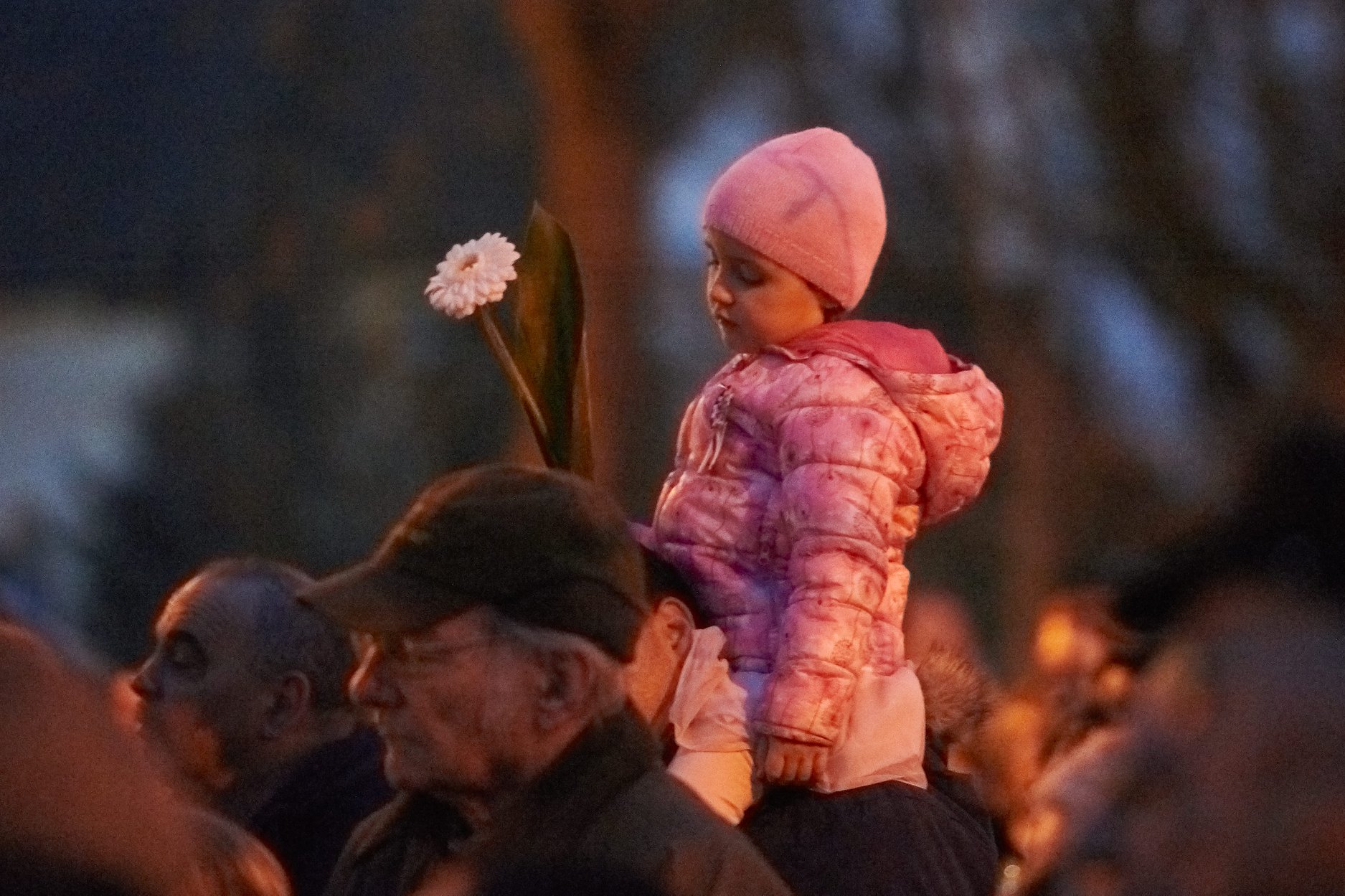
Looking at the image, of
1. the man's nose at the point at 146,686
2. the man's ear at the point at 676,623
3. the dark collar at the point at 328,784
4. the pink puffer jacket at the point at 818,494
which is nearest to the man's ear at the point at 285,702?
the dark collar at the point at 328,784

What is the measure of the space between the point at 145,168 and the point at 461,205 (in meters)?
2.72

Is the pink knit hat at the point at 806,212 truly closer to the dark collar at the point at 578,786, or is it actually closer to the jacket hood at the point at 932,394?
the jacket hood at the point at 932,394

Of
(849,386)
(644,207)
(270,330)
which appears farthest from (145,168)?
(849,386)

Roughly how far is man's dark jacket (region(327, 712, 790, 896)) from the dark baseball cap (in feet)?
0.53

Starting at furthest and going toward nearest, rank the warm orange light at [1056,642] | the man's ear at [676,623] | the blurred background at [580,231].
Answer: the blurred background at [580,231], the warm orange light at [1056,642], the man's ear at [676,623]

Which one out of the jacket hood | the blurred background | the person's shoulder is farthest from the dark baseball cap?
the blurred background

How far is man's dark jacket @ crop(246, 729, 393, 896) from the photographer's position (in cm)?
520

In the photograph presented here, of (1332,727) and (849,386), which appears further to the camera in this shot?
(849,386)

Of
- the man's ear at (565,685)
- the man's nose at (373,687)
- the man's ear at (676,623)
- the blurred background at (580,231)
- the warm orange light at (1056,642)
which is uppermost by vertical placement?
the man's ear at (565,685)

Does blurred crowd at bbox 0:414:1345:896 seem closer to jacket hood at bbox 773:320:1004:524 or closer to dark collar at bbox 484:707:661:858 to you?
dark collar at bbox 484:707:661:858

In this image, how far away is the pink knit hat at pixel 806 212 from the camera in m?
4.50

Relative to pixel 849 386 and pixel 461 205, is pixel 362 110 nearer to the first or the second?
pixel 461 205

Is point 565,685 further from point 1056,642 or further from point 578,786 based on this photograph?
point 1056,642

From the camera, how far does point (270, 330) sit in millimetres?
19984
